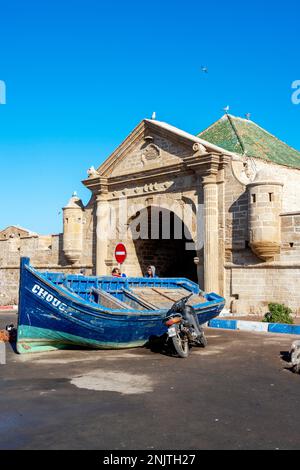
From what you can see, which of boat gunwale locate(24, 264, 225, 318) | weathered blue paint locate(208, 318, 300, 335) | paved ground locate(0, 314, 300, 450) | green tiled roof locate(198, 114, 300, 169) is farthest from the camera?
green tiled roof locate(198, 114, 300, 169)

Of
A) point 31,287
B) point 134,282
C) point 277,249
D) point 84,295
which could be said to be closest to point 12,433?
point 31,287

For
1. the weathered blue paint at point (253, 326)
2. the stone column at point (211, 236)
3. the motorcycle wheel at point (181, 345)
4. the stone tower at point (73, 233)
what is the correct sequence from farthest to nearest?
the stone tower at point (73, 233)
the stone column at point (211, 236)
the weathered blue paint at point (253, 326)
the motorcycle wheel at point (181, 345)

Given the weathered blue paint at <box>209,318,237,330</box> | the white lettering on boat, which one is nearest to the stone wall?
the weathered blue paint at <box>209,318,237,330</box>

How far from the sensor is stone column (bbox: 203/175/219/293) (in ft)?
51.9

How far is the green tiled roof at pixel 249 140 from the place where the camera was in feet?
60.0

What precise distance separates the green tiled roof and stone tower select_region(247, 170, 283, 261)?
3285 millimetres

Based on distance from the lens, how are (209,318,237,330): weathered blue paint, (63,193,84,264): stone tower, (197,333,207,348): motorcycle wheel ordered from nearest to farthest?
(197,333,207,348): motorcycle wheel → (209,318,237,330): weathered blue paint → (63,193,84,264): stone tower

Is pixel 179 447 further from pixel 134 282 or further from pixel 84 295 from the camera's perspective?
pixel 134 282

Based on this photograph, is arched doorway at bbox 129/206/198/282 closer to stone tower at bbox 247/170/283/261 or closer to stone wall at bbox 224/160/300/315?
stone wall at bbox 224/160/300/315

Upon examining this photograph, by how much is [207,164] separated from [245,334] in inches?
241

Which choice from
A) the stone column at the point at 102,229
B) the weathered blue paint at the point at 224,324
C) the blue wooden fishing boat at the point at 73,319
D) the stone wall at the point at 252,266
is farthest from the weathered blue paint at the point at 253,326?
the stone column at the point at 102,229

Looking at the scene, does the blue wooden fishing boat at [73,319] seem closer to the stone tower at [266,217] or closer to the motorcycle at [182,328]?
the motorcycle at [182,328]

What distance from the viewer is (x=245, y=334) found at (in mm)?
11781

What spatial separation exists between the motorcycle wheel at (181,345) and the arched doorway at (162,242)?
937cm
